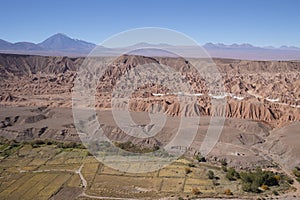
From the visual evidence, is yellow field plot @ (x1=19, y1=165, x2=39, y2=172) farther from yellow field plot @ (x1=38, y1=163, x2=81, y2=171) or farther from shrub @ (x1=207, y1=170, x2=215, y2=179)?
shrub @ (x1=207, y1=170, x2=215, y2=179)

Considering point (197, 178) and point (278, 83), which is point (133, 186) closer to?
point (197, 178)

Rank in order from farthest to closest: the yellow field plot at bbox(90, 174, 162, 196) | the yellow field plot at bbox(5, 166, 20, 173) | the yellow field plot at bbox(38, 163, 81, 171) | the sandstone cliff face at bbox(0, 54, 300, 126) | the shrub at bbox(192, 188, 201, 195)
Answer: the sandstone cliff face at bbox(0, 54, 300, 126) < the yellow field plot at bbox(38, 163, 81, 171) < the yellow field plot at bbox(5, 166, 20, 173) < the yellow field plot at bbox(90, 174, 162, 196) < the shrub at bbox(192, 188, 201, 195)

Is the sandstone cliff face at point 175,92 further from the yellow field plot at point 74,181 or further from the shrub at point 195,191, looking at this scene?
the shrub at point 195,191

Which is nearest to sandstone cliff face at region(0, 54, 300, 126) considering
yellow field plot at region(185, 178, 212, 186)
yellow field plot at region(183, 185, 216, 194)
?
yellow field plot at region(185, 178, 212, 186)

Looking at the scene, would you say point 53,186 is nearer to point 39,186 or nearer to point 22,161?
point 39,186

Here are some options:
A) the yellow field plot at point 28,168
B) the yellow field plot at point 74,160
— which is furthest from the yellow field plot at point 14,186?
the yellow field plot at point 74,160

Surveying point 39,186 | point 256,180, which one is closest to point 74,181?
point 39,186

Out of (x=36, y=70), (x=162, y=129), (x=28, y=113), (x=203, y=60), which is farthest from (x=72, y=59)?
(x=162, y=129)
